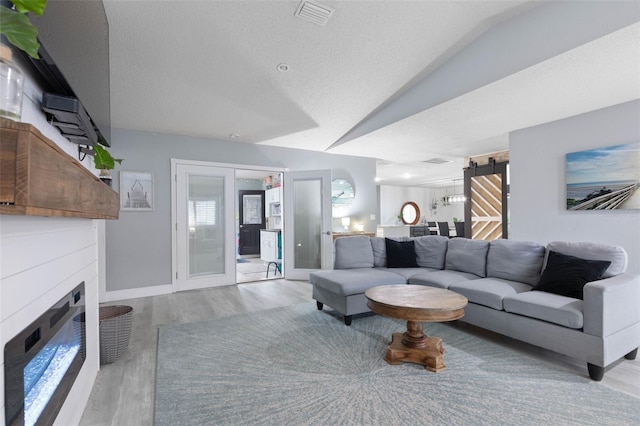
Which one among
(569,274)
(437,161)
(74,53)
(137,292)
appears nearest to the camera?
(74,53)

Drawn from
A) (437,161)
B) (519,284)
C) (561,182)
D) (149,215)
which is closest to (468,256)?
(519,284)

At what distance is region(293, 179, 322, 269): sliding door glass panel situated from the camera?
5.60 meters

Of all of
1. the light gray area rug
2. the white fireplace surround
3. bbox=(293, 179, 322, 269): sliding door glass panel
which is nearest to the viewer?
the white fireplace surround

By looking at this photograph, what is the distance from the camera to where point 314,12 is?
2.40 metres

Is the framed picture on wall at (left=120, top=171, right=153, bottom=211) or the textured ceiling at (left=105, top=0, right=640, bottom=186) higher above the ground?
the textured ceiling at (left=105, top=0, right=640, bottom=186)

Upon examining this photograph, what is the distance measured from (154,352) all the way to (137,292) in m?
2.17

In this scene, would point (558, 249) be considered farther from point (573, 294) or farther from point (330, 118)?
point (330, 118)

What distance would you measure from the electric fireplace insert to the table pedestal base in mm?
2024

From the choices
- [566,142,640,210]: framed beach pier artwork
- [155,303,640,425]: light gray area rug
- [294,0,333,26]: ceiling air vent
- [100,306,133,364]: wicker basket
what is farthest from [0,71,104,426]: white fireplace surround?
[566,142,640,210]: framed beach pier artwork

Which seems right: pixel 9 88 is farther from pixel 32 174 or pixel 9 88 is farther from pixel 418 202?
pixel 418 202

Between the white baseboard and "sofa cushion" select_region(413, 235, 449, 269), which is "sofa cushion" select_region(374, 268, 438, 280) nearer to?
"sofa cushion" select_region(413, 235, 449, 269)

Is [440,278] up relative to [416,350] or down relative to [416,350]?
up

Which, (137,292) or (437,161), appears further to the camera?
(437,161)

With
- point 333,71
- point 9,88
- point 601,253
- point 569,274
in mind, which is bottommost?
point 569,274
